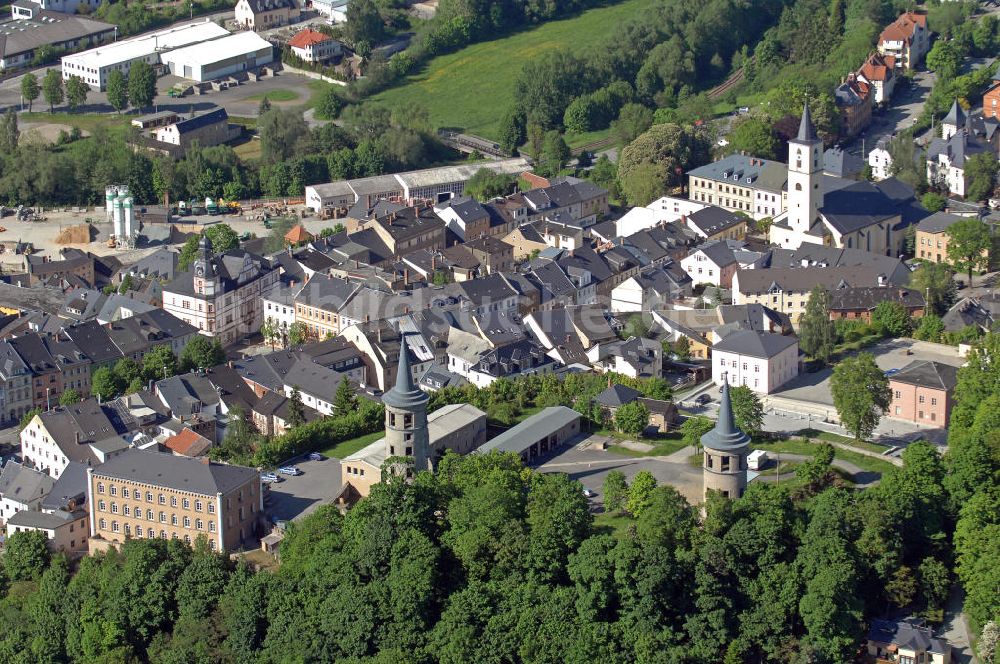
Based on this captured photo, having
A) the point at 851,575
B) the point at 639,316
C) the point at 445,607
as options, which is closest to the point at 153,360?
the point at 639,316

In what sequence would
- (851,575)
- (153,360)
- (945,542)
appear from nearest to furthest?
1. (851,575)
2. (945,542)
3. (153,360)

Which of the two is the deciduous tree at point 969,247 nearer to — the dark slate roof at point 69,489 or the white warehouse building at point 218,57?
the dark slate roof at point 69,489

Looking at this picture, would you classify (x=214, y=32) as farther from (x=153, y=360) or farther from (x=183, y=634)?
(x=183, y=634)

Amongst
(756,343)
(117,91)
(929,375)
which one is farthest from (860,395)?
(117,91)

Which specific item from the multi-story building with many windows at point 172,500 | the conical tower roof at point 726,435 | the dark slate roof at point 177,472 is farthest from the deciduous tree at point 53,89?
the conical tower roof at point 726,435

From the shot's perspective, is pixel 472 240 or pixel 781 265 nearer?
pixel 781 265

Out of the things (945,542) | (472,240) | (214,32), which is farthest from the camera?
(214,32)
